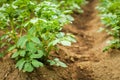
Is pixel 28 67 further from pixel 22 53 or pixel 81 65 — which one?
pixel 81 65

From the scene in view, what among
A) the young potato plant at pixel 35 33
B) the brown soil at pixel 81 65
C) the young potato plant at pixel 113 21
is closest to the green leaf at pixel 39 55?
the young potato plant at pixel 35 33

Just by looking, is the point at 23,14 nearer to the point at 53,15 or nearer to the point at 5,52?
the point at 53,15

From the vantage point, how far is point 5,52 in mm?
3195

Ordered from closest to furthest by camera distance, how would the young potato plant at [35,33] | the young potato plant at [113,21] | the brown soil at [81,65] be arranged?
the young potato plant at [35,33] < the brown soil at [81,65] < the young potato plant at [113,21]

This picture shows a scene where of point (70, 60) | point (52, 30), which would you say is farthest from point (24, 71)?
point (70, 60)

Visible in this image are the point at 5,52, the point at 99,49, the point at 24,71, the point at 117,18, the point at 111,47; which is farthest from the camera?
the point at 99,49

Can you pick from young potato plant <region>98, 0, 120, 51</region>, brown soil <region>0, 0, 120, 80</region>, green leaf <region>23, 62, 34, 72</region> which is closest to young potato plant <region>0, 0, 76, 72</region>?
green leaf <region>23, 62, 34, 72</region>

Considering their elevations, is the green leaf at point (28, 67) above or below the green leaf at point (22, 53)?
below

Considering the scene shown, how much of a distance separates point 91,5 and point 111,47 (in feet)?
14.4

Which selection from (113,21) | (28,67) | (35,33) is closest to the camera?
(28,67)

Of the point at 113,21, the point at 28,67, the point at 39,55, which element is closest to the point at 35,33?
the point at 39,55

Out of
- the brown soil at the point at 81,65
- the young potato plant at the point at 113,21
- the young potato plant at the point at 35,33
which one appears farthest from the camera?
the young potato plant at the point at 113,21

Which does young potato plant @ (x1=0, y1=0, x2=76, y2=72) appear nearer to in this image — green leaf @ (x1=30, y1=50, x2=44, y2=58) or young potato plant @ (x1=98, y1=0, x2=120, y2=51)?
green leaf @ (x1=30, y1=50, x2=44, y2=58)

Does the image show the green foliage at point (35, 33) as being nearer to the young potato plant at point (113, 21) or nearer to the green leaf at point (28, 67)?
the green leaf at point (28, 67)
